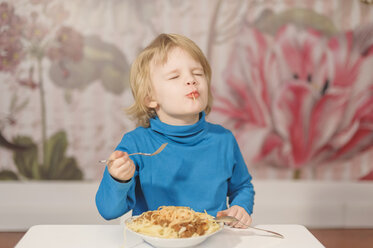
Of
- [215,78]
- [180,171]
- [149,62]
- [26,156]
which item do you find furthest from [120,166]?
[26,156]

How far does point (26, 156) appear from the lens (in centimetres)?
263

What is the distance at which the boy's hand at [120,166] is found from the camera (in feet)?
3.05

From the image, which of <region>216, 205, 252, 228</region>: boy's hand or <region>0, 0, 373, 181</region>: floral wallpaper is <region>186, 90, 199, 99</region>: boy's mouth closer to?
<region>216, 205, 252, 228</region>: boy's hand

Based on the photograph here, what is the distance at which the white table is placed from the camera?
0.95 meters

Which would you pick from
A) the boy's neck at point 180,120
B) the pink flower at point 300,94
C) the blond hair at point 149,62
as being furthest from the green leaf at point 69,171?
the boy's neck at point 180,120

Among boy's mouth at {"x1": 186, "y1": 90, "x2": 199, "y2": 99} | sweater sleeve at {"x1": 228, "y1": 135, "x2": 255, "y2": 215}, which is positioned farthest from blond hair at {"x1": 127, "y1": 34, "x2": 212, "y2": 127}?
sweater sleeve at {"x1": 228, "y1": 135, "x2": 255, "y2": 215}

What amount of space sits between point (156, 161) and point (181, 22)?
1.65 m

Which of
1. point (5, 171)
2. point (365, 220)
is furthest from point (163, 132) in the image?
point (365, 220)

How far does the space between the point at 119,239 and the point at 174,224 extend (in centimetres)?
18

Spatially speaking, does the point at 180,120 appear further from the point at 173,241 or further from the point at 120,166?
the point at 173,241

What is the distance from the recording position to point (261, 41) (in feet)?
8.76

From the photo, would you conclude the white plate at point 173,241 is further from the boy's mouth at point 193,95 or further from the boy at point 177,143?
the boy's mouth at point 193,95

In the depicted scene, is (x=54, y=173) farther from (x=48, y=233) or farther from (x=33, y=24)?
(x=48, y=233)

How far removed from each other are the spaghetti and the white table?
0.19ft
